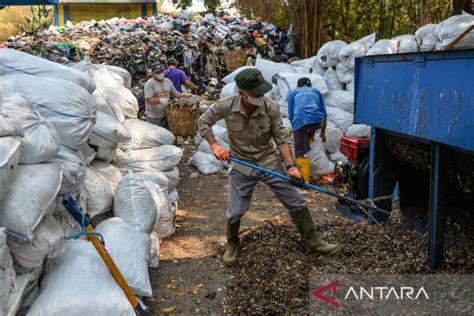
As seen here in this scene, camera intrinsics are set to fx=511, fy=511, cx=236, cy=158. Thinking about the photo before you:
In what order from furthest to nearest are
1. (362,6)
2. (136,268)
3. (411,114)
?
(362,6) < (411,114) < (136,268)

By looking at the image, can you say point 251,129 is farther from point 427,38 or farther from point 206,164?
point 427,38

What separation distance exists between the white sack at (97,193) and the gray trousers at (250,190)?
941mm

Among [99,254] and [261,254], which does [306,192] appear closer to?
[261,254]

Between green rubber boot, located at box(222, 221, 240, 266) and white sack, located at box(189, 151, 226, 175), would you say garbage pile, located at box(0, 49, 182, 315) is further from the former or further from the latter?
white sack, located at box(189, 151, 226, 175)

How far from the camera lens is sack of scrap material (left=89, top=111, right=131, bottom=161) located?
13.9 feet

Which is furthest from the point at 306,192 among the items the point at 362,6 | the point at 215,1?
the point at 215,1

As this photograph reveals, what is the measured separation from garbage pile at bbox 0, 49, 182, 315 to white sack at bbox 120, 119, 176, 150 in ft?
1.58

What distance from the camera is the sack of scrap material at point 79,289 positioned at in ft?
8.13

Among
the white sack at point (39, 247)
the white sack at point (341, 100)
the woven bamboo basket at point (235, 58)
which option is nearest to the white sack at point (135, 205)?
the white sack at point (39, 247)

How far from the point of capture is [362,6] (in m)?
11.6

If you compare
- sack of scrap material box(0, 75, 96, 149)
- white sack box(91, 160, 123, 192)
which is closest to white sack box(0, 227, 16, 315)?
sack of scrap material box(0, 75, 96, 149)

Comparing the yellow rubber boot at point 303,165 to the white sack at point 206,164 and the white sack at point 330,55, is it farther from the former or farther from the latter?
the white sack at point 330,55

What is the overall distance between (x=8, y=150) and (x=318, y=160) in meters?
4.66

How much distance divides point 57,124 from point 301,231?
1.90 meters
